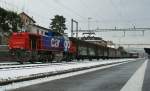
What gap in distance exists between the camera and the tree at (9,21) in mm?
68938

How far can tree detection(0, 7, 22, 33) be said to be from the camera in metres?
68.9

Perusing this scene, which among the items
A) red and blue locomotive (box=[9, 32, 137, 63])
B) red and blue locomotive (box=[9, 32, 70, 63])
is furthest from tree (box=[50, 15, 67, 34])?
red and blue locomotive (box=[9, 32, 70, 63])

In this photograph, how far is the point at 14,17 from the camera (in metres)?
72.5

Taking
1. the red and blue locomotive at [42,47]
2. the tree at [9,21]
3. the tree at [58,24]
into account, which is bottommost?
the red and blue locomotive at [42,47]

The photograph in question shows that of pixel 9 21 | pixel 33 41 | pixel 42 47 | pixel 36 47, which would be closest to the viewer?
pixel 33 41

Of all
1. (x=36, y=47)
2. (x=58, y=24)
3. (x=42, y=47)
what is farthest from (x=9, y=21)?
(x=58, y=24)

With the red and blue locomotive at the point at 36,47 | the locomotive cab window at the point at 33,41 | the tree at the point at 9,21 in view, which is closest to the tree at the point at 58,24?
the tree at the point at 9,21

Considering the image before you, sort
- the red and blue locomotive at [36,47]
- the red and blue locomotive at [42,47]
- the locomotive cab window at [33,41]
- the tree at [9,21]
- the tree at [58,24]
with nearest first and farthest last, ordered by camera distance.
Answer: the red and blue locomotive at [36,47]
the red and blue locomotive at [42,47]
the locomotive cab window at [33,41]
the tree at [9,21]
the tree at [58,24]

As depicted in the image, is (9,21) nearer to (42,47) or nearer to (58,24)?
(42,47)

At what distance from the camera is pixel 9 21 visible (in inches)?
2820

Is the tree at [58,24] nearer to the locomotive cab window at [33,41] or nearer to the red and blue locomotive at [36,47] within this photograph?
the red and blue locomotive at [36,47]

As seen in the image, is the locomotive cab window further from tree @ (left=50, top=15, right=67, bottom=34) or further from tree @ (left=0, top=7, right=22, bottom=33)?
tree @ (left=50, top=15, right=67, bottom=34)

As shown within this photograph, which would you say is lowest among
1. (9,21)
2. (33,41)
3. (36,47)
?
(36,47)

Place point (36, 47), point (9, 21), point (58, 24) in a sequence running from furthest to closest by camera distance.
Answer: point (58, 24) < point (9, 21) < point (36, 47)
